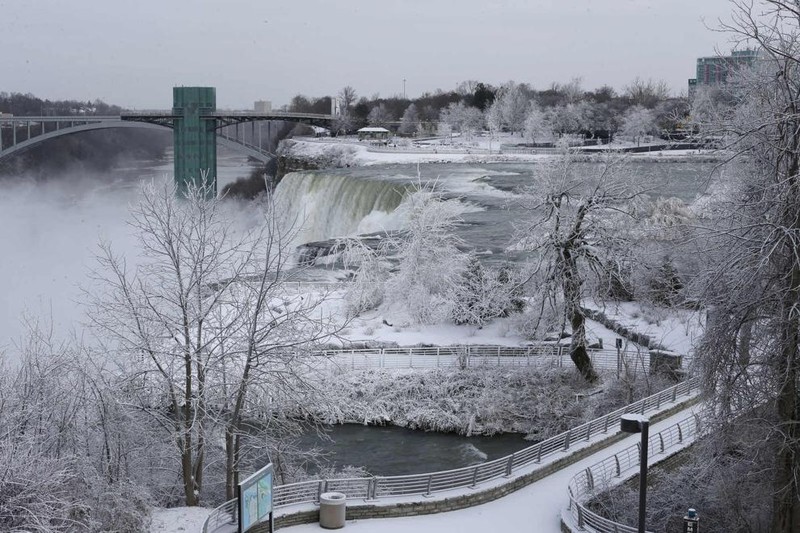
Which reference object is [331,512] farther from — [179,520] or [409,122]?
[409,122]

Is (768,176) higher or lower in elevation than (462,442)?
higher

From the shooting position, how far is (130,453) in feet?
51.0

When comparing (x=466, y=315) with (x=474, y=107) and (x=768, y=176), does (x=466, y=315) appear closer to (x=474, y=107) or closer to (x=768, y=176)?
(x=768, y=176)

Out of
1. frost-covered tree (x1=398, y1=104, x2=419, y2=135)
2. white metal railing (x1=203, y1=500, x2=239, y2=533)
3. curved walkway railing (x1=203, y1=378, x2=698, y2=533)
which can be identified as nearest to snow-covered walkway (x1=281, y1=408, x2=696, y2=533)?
curved walkway railing (x1=203, y1=378, x2=698, y2=533)

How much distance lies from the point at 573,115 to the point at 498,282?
7152 cm

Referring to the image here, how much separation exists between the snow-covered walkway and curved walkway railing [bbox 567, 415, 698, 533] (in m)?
0.35

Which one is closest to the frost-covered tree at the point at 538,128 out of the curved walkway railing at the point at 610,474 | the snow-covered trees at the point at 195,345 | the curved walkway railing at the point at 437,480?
the curved walkway railing at the point at 437,480

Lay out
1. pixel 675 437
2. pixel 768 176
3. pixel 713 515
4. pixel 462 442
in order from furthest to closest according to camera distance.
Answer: pixel 462 442 → pixel 675 437 → pixel 713 515 → pixel 768 176

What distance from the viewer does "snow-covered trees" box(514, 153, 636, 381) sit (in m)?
25.0

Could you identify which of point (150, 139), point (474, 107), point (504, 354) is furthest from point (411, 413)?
point (474, 107)

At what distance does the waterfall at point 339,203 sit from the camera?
4475 cm

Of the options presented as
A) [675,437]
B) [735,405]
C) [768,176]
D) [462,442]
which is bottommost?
[462,442]

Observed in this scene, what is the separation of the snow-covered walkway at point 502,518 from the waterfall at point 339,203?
1040 inches

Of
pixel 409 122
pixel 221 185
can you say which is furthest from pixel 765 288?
pixel 409 122
